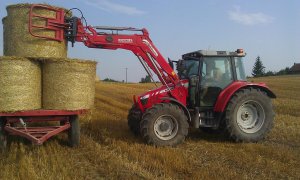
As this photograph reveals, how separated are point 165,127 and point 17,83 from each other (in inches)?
116

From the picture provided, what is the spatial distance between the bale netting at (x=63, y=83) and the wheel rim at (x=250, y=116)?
3481 mm

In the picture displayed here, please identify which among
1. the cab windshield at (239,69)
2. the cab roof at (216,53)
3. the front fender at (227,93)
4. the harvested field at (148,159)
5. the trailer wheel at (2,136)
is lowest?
the harvested field at (148,159)

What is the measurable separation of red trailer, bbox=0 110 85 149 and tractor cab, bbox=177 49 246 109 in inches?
102

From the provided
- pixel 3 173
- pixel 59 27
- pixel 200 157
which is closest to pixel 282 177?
pixel 200 157

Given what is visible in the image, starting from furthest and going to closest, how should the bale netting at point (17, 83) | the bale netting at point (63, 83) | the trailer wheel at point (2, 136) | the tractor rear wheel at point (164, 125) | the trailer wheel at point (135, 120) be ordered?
the trailer wheel at point (135, 120)
the tractor rear wheel at point (164, 125)
the trailer wheel at point (2, 136)
the bale netting at point (63, 83)
the bale netting at point (17, 83)

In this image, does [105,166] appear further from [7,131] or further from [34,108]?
[7,131]

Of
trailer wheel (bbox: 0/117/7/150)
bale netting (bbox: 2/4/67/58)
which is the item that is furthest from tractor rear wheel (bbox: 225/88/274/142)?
trailer wheel (bbox: 0/117/7/150)

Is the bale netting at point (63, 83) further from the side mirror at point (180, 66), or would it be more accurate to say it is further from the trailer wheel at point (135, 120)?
the side mirror at point (180, 66)

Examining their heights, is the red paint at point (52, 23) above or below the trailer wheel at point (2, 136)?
above

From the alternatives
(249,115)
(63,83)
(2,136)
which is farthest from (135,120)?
(2,136)

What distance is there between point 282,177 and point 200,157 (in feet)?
5.10

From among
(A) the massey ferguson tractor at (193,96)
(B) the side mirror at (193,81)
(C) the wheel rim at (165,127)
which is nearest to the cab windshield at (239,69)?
(A) the massey ferguson tractor at (193,96)

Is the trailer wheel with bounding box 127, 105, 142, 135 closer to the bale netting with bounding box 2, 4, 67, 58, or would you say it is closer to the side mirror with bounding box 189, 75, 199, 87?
the side mirror with bounding box 189, 75, 199, 87

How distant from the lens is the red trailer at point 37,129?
7.17 m
